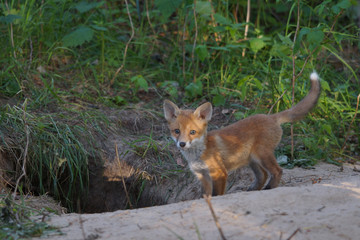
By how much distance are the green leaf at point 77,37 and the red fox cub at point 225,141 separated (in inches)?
96.6

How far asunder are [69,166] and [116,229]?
84.6 inches

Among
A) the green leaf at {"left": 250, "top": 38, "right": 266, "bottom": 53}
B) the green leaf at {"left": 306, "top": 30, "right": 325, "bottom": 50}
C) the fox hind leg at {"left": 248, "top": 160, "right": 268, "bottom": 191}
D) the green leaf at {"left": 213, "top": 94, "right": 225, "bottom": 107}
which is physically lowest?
the fox hind leg at {"left": 248, "top": 160, "right": 268, "bottom": 191}

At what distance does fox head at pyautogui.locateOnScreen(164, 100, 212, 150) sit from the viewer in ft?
14.8

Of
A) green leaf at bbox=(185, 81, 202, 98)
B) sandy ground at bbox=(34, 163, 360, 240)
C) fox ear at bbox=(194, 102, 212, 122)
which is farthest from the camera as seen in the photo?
green leaf at bbox=(185, 81, 202, 98)

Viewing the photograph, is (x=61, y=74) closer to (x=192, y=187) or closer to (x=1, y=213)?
(x=192, y=187)

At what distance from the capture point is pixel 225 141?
15.5 ft

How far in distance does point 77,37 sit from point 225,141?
317 centimetres

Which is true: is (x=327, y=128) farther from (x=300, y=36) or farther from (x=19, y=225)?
(x=19, y=225)

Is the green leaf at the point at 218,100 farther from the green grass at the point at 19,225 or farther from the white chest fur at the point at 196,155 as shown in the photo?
the green grass at the point at 19,225

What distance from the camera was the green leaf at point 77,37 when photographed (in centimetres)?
664

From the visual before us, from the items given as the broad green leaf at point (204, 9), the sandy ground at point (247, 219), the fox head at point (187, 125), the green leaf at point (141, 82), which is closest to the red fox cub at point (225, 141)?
the fox head at point (187, 125)

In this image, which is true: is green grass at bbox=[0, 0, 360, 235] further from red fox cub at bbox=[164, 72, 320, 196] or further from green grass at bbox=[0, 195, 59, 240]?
green grass at bbox=[0, 195, 59, 240]

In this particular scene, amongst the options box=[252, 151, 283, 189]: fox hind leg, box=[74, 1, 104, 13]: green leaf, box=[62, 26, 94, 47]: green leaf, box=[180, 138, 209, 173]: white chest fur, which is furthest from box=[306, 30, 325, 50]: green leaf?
box=[74, 1, 104, 13]: green leaf

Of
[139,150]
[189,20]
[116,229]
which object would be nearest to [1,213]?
[116,229]
